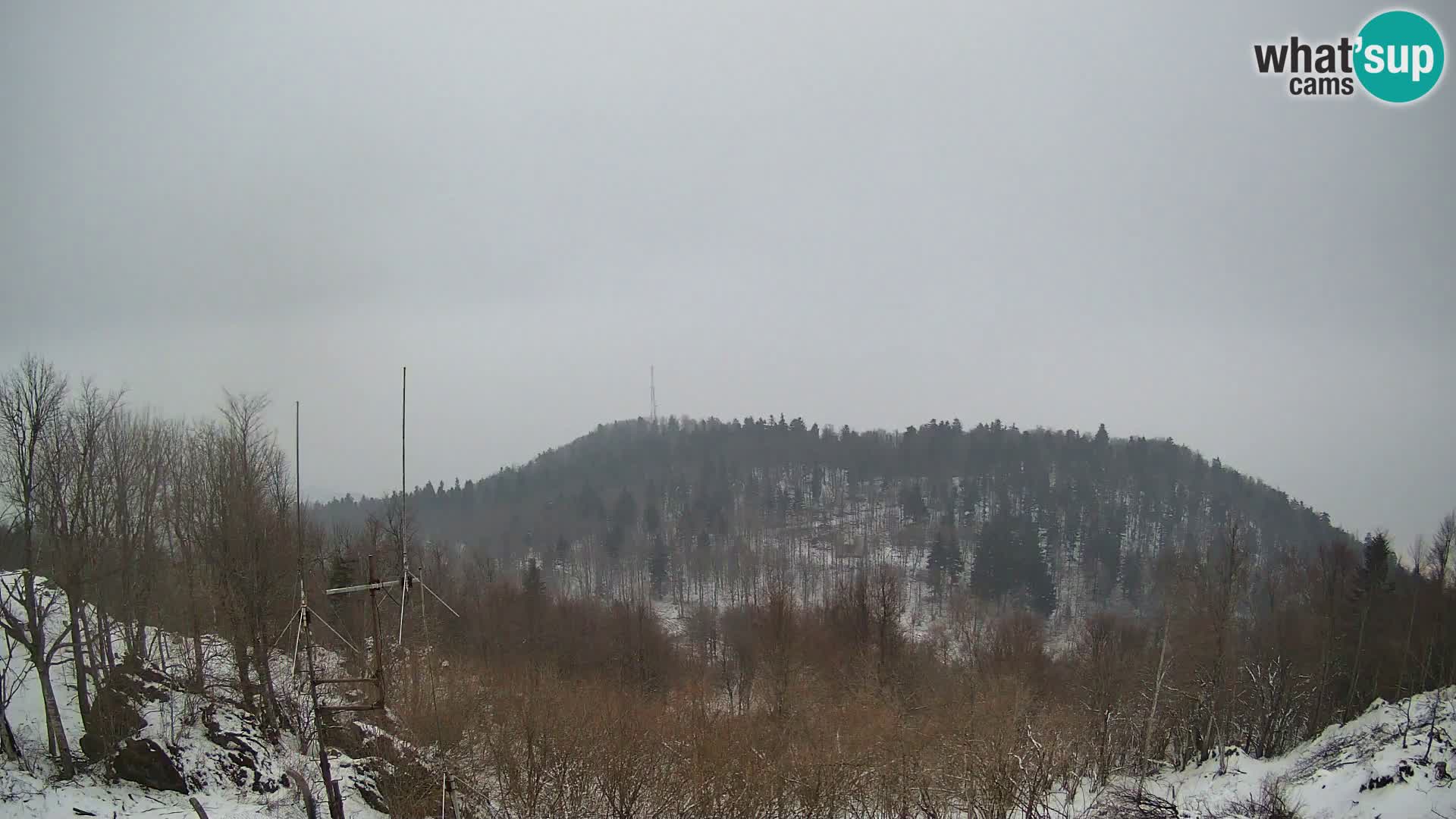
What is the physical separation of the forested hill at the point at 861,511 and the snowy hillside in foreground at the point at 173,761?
59.8m

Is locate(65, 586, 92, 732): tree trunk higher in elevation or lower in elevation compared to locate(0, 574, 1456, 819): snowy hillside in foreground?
higher

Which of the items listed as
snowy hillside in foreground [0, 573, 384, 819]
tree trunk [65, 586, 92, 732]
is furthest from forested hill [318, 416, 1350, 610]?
tree trunk [65, 586, 92, 732]

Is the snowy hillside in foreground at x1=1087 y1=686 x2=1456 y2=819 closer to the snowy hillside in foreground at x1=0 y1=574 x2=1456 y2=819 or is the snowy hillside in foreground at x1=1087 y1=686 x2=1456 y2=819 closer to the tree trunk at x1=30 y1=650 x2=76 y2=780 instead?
the snowy hillside in foreground at x1=0 y1=574 x2=1456 y2=819

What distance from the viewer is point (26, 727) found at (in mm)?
19547

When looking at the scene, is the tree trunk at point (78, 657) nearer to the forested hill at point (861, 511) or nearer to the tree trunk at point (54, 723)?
the tree trunk at point (54, 723)

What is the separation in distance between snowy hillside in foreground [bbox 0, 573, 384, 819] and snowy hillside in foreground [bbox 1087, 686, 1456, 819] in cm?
2367

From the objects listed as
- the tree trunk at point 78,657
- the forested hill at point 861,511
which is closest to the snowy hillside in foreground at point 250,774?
the tree trunk at point 78,657

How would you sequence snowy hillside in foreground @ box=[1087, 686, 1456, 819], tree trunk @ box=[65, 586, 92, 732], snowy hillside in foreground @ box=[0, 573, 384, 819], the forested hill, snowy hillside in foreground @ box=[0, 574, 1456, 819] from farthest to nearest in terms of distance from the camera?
1. the forested hill
2. tree trunk @ box=[65, 586, 92, 732]
3. snowy hillside in foreground @ box=[1087, 686, 1456, 819]
4. snowy hillside in foreground @ box=[0, 574, 1456, 819]
5. snowy hillside in foreground @ box=[0, 573, 384, 819]

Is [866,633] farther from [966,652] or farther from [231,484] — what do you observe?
[231,484]

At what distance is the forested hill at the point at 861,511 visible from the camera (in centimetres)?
9750

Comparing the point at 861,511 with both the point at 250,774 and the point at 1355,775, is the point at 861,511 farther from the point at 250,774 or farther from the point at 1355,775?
the point at 250,774

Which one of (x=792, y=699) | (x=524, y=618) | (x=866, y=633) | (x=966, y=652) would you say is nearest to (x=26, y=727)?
(x=792, y=699)

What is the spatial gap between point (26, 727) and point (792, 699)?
2793 centimetres

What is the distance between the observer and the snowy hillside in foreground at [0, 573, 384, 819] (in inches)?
695
